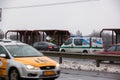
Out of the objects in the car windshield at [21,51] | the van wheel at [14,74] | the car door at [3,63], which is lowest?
the van wheel at [14,74]

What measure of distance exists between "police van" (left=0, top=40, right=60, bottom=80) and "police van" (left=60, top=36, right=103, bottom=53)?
2208 centimetres

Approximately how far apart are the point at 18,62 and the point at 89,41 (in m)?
23.6

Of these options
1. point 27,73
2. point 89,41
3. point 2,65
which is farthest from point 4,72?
point 89,41

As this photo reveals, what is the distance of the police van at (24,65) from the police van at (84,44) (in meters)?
22.1

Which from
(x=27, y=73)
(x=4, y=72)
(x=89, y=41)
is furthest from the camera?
(x=89, y=41)

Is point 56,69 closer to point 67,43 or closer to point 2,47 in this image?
point 2,47

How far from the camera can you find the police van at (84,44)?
3503 centimetres

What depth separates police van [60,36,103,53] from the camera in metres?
35.0

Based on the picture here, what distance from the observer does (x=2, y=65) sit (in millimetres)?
12664

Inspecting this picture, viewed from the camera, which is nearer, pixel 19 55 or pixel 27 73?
pixel 27 73

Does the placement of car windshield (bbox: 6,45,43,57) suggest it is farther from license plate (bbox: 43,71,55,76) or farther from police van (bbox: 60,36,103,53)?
police van (bbox: 60,36,103,53)

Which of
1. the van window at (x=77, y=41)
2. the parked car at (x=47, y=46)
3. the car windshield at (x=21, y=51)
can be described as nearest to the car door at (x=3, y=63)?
the car windshield at (x=21, y=51)

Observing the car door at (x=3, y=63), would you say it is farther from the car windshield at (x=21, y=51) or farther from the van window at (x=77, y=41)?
the van window at (x=77, y=41)

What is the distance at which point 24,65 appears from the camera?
38.8 feet
